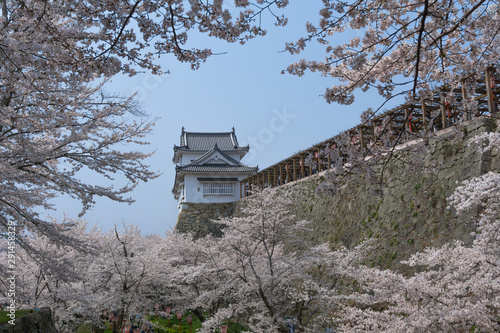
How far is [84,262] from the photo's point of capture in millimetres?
12070

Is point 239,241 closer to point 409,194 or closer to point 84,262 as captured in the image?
point 409,194

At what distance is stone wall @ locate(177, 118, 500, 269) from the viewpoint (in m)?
6.56

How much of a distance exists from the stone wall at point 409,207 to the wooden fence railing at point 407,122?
0.50 metres

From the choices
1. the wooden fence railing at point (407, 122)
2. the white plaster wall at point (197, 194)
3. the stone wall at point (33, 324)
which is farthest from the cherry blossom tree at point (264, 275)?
the white plaster wall at point (197, 194)

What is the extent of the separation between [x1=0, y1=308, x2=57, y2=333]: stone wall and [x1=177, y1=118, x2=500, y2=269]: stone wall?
4.09 meters

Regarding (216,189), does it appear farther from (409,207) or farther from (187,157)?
(409,207)

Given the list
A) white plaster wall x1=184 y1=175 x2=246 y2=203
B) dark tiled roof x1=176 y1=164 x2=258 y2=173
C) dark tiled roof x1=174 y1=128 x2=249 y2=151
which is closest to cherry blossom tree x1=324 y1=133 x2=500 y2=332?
white plaster wall x1=184 y1=175 x2=246 y2=203

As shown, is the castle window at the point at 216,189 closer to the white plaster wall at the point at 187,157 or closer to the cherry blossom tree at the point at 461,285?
the white plaster wall at the point at 187,157

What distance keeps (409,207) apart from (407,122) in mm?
1898

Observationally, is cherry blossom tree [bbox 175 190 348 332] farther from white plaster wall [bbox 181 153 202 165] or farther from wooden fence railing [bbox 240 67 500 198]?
white plaster wall [bbox 181 153 202 165]

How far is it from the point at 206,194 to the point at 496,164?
16705 mm

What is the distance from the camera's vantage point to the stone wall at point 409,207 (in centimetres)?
656

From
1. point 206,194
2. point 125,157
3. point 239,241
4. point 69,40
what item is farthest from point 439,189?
point 206,194

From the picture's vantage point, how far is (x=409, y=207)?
785cm
